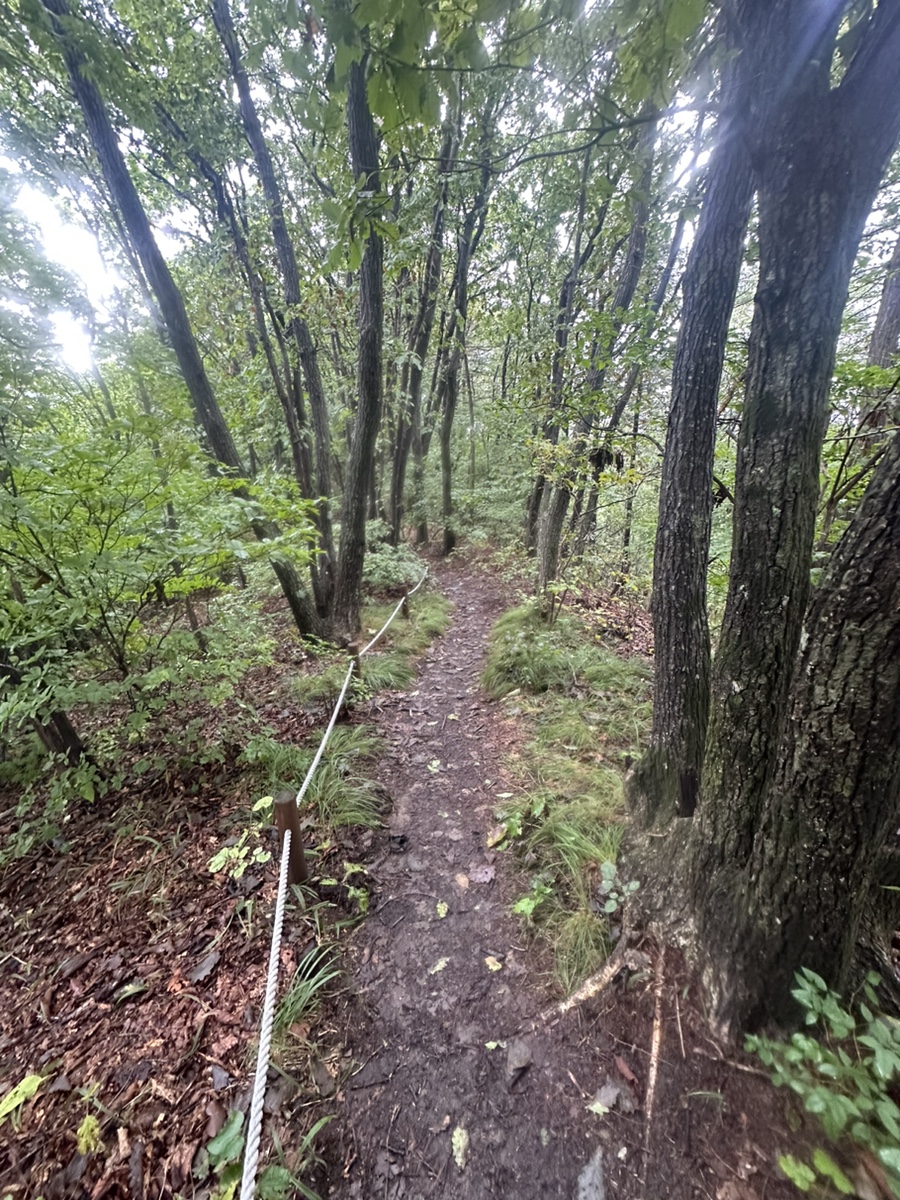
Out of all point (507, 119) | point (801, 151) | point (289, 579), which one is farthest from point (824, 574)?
point (507, 119)

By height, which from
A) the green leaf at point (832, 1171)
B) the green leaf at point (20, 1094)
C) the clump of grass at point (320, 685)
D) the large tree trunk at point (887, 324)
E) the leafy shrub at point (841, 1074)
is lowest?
the green leaf at point (20, 1094)

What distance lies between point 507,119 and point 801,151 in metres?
9.28

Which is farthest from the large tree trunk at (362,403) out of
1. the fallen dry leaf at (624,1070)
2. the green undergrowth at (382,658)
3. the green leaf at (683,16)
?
the fallen dry leaf at (624,1070)

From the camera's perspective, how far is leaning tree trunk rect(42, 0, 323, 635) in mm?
3824

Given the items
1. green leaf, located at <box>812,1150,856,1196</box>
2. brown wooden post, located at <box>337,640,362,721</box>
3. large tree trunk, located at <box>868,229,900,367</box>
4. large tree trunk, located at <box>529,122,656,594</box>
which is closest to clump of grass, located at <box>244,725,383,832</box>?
brown wooden post, located at <box>337,640,362,721</box>

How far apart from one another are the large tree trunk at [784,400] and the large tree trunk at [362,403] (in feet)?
12.7

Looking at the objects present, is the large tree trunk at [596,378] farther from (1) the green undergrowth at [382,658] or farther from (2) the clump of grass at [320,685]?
(2) the clump of grass at [320,685]

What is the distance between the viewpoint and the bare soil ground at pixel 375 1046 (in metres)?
1.74

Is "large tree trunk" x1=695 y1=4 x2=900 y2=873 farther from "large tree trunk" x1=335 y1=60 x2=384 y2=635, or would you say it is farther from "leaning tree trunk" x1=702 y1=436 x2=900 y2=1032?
"large tree trunk" x1=335 y1=60 x2=384 y2=635

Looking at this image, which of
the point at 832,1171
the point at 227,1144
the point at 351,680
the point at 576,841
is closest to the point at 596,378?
the point at 351,680

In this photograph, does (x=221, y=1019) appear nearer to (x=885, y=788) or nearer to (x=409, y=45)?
(x=885, y=788)

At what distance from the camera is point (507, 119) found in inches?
313

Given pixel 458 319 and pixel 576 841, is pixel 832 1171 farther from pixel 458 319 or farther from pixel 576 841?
pixel 458 319

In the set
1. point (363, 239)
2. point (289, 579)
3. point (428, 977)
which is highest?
point (363, 239)
